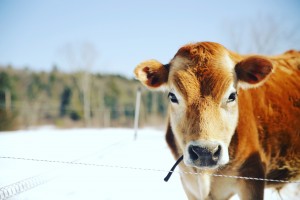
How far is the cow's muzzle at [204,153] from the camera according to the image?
1893 mm

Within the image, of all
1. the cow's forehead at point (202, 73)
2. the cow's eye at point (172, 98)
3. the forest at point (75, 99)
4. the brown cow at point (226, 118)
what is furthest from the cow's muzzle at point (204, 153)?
the forest at point (75, 99)

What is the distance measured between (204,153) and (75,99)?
32345mm

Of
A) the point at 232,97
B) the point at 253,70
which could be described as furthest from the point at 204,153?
the point at 253,70

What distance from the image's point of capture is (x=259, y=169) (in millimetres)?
2428

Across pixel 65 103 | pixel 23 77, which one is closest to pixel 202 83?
pixel 65 103

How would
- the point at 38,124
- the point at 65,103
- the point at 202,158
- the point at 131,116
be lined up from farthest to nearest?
the point at 65,103
the point at 131,116
the point at 38,124
the point at 202,158

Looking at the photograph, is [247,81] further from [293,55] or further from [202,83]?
[293,55]

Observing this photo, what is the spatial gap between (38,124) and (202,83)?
27302mm

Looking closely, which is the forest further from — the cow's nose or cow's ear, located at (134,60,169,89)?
the cow's nose

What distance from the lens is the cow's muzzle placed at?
1.89 meters

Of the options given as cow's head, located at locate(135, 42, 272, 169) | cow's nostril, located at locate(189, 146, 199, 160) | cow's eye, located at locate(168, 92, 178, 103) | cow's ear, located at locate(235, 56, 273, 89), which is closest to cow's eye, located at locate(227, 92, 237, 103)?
cow's head, located at locate(135, 42, 272, 169)

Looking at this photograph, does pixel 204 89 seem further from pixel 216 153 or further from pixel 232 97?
pixel 216 153

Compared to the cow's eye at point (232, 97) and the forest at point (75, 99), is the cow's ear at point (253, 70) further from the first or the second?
the forest at point (75, 99)

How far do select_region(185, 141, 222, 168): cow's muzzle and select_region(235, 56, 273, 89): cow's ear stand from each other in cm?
76
